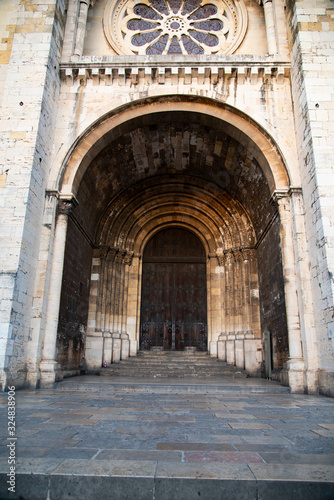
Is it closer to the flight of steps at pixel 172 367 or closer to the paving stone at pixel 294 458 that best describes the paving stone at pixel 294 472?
the paving stone at pixel 294 458

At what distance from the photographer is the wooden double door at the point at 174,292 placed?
10.9m

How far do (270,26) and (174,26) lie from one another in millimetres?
2873

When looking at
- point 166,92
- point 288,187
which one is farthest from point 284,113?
point 166,92

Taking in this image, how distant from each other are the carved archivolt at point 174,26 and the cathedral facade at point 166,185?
0.05 m

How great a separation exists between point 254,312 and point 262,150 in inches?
173

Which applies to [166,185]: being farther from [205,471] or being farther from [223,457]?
[205,471]

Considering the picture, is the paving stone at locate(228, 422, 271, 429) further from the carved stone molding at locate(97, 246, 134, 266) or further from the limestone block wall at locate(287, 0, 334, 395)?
the carved stone molding at locate(97, 246, 134, 266)

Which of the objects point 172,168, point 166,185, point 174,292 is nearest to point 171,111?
point 172,168

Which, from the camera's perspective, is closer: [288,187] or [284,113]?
[288,187]

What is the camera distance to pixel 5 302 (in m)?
6.07

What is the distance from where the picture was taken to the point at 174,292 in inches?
450

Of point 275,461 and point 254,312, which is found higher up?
point 254,312

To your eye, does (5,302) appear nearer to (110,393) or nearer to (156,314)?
(110,393)

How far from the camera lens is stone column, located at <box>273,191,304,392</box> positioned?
648 centimetres
